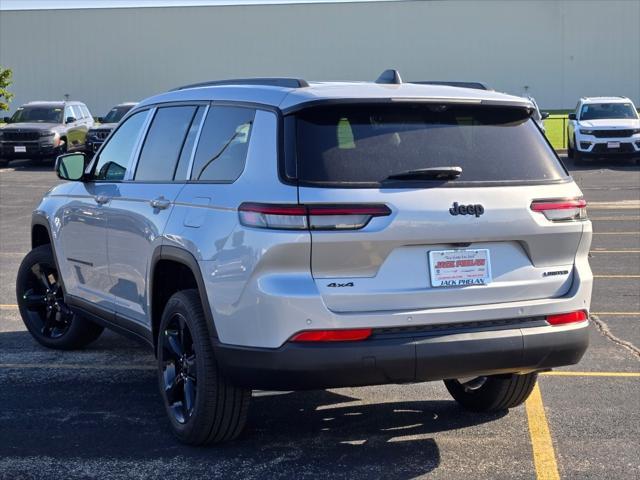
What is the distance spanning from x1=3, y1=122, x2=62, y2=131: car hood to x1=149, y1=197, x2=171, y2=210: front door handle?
2442 cm

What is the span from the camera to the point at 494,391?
5770mm

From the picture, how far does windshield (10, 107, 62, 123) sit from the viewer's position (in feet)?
98.3

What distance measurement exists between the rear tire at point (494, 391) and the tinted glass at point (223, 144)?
1.93 m

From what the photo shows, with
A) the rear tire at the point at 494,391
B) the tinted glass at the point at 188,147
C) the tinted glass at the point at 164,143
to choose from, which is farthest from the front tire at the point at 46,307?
the rear tire at the point at 494,391

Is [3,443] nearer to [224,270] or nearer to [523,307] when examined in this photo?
[224,270]

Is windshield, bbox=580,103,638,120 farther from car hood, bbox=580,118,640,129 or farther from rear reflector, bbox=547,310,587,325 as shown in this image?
rear reflector, bbox=547,310,587,325

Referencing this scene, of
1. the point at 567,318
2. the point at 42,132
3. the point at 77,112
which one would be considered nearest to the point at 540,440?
the point at 567,318

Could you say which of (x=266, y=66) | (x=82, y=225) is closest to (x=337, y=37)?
(x=266, y=66)

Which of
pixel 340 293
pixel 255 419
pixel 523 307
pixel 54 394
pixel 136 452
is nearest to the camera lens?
pixel 340 293

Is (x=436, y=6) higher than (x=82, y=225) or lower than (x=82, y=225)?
lower

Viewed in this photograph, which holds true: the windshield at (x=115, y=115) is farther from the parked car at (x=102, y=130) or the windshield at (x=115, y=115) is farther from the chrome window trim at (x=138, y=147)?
the chrome window trim at (x=138, y=147)

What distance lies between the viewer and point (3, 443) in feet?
17.5

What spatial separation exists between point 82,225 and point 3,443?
178 cm

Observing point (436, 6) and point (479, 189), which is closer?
point (479, 189)
